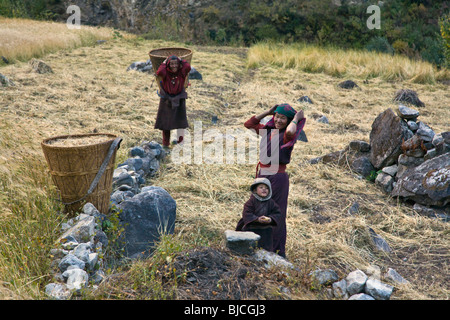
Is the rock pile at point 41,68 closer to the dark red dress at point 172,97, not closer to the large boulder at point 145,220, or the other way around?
the dark red dress at point 172,97

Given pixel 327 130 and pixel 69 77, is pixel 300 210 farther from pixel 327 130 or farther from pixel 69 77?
pixel 69 77

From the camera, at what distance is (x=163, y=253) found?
2914 millimetres

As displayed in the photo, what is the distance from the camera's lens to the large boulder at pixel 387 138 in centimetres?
522

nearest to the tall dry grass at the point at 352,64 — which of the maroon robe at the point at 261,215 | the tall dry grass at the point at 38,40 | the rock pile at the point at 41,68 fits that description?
the rock pile at the point at 41,68

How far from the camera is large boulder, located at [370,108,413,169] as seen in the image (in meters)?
5.22

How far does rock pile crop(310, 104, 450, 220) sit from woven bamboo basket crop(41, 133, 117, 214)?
336cm

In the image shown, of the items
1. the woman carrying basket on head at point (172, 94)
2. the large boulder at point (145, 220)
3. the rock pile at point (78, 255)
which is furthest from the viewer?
the woman carrying basket on head at point (172, 94)

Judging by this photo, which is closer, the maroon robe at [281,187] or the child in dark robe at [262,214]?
the child in dark robe at [262,214]

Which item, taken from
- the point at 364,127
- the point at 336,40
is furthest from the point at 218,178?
the point at 336,40

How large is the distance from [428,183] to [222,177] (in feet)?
7.93

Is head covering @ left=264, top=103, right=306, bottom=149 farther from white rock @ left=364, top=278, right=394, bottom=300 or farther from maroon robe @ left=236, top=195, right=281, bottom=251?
white rock @ left=364, top=278, right=394, bottom=300

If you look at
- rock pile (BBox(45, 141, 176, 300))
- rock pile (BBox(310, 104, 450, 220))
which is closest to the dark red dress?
rock pile (BBox(45, 141, 176, 300))

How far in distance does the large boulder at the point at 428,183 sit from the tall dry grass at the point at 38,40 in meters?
10.5

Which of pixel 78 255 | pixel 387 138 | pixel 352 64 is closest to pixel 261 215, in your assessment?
pixel 78 255
